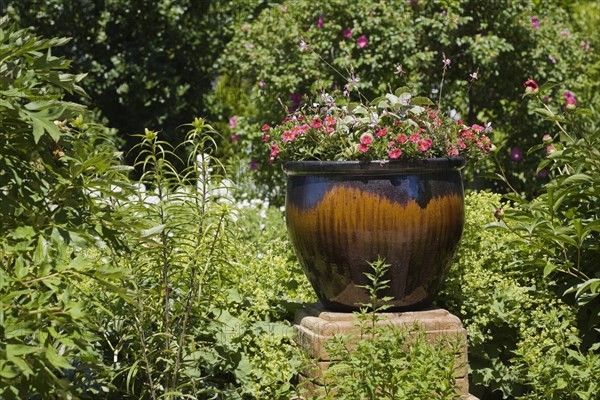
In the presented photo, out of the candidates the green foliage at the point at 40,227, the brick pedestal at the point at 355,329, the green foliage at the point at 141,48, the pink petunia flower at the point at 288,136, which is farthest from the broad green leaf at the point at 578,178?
the green foliage at the point at 141,48

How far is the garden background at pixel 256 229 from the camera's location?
269cm

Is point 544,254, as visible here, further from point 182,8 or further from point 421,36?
point 182,8

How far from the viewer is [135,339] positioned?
3479 millimetres

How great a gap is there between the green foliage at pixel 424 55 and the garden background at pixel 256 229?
0.06 ft

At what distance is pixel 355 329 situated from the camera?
3.73m

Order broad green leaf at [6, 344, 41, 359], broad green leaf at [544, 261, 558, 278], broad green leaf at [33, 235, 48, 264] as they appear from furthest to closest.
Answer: broad green leaf at [544, 261, 558, 278] < broad green leaf at [33, 235, 48, 264] < broad green leaf at [6, 344, 41, 359]

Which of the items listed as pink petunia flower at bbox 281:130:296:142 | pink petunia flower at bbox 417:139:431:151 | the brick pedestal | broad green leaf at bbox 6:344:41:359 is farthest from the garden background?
pink petunia flower at bbox 417:139:431:151

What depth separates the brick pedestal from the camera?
12.1ft

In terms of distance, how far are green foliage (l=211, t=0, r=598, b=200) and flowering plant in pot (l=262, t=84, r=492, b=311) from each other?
3275 mm

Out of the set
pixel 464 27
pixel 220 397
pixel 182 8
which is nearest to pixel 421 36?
pixel 464 27

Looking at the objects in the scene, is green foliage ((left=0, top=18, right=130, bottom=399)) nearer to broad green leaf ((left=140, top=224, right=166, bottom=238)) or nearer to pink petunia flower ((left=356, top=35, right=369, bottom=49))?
broad green leaf ((left=140, top=224, right=166, bottom=238))

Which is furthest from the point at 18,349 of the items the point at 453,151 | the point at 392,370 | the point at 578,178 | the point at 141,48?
the point at 141,48

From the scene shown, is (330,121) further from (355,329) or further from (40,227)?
(40,227)

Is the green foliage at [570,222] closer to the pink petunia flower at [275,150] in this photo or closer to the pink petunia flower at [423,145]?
the pink petunia flower at [423,145]
